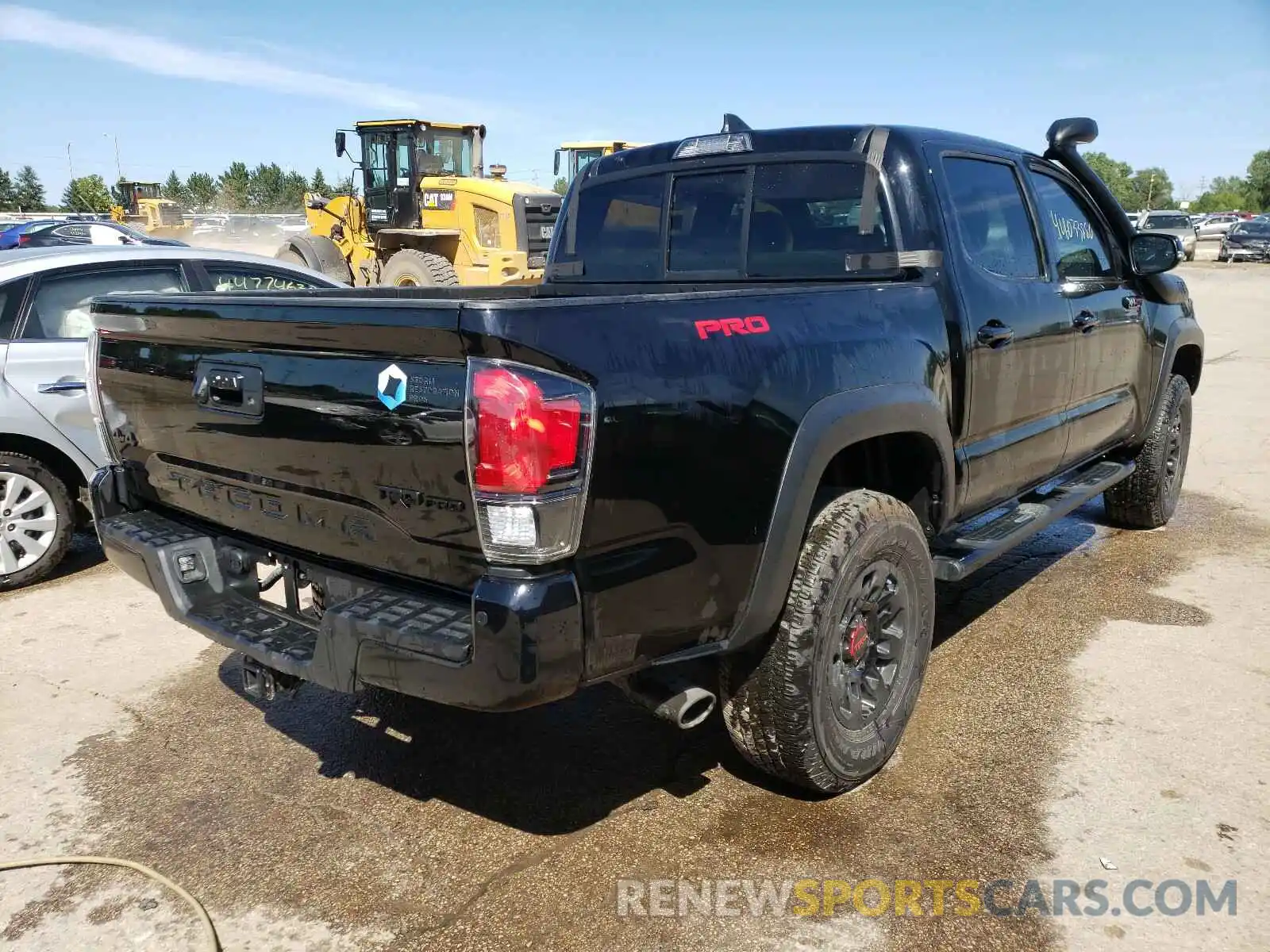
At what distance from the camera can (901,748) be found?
11.6 ft

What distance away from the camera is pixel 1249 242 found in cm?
3538

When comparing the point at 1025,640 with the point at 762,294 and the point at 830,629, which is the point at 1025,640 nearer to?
the point at 830,629

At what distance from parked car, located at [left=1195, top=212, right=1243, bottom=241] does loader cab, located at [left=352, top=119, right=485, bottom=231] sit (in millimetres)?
43229

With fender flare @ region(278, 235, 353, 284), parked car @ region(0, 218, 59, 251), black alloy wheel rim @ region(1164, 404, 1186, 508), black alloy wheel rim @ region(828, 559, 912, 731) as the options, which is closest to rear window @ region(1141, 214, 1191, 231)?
fender flare @ region(278, 235, 353, 284)

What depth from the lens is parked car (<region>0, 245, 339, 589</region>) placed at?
16.6 ft

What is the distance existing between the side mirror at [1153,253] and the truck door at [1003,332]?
111 centimetres

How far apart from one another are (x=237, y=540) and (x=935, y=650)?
2.91 m

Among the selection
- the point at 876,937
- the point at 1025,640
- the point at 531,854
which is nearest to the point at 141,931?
the point at 531,854

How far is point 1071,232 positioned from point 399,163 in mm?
12678

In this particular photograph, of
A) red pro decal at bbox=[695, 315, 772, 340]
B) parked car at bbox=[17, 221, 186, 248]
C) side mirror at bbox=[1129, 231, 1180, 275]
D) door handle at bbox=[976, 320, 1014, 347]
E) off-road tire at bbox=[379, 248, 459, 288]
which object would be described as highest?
side mirror at bbox=[1129, 231, 1180, 275]

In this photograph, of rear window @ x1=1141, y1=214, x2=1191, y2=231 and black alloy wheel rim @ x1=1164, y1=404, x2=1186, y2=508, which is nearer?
black alloy wheel rim @ x1=1164, y1=404, x2=1186, y2=508

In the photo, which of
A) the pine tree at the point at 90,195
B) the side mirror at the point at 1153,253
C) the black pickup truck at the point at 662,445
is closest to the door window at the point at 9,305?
the black pickup truck at the point at 662,445

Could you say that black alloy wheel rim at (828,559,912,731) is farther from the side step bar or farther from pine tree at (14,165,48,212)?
pine tree at (14,165,48,212)

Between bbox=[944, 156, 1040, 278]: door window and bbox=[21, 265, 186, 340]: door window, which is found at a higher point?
bbox=[944, 156, 1040, 278]: door window
